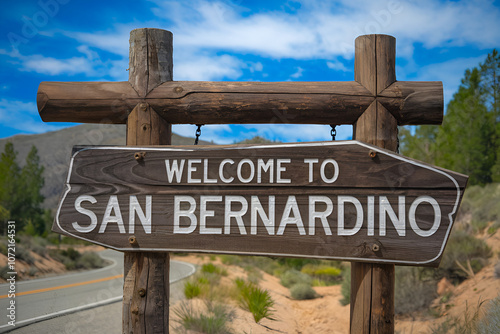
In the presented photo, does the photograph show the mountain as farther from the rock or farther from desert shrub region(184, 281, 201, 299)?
desert shrub region(184, 281, 201, 299)

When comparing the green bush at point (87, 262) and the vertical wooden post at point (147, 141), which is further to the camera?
the green bush at point (87, 262)

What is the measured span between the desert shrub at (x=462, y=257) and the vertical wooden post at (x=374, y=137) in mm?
9025

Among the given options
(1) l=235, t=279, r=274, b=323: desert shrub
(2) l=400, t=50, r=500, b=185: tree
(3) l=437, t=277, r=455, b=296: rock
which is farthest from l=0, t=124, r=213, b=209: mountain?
(1) l=235, t=279, r=274, b=323: desert shrub

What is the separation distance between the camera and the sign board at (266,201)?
2770 millimetres

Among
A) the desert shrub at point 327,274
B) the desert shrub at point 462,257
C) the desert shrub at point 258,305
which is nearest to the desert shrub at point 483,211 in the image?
the desert shrub at point 462,257

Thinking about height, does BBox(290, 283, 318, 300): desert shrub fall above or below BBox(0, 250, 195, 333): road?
below

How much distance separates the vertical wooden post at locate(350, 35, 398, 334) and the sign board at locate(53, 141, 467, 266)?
0.58ft

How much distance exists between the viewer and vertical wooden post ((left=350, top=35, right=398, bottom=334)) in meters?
2.86

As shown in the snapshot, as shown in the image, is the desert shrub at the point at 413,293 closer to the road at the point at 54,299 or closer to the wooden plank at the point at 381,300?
the road at the point at 54,299

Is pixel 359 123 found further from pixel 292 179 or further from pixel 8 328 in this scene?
pixel 8 328

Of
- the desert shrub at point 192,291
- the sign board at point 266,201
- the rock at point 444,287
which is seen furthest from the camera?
the rock at point 444,287

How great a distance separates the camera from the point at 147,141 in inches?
126

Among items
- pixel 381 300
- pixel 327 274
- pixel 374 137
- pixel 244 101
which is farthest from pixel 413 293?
pixel 327 274

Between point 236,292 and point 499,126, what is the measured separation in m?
28.4
